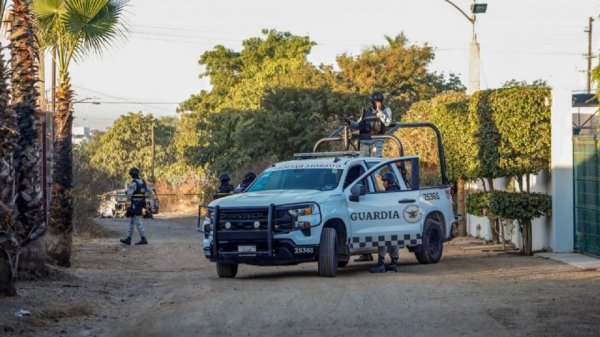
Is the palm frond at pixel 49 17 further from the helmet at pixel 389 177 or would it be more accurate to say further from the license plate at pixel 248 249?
the helmet at pixel 389 177

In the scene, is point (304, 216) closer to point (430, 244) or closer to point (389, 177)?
point (389, 177)

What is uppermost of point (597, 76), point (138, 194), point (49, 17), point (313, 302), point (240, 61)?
point (240, 61)

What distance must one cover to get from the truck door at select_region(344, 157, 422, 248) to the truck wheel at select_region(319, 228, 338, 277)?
901 millimetres

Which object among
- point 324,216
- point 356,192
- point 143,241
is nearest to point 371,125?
point 356,192

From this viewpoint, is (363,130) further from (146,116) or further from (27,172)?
(146,116)

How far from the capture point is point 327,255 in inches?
701

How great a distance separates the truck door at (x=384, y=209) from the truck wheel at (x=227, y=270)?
2001mm

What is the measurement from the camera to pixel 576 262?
20406 mm

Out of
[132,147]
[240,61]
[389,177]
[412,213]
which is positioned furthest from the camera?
[132,147]

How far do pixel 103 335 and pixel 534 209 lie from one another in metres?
12.5

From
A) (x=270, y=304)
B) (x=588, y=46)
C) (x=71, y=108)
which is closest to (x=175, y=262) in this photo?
(x=71, y=108)

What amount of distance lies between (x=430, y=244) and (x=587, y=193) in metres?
3.29

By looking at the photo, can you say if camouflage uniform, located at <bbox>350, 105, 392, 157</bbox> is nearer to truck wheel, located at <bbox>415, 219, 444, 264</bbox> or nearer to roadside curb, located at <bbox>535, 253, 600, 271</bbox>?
truck wheel, located at <bbox>415, 219, 444, 264</bbox>

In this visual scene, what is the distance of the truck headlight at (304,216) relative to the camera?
17.7 m
